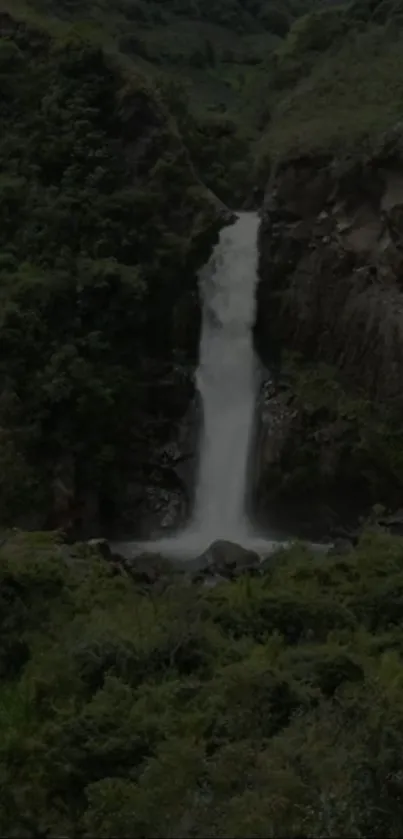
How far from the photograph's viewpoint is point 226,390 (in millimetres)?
26516

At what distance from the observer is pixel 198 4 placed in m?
50.0

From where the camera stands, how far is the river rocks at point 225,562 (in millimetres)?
18906

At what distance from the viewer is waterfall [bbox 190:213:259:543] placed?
993 inches

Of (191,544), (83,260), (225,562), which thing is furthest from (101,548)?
(83,260)

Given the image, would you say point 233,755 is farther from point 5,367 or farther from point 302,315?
point 302,315

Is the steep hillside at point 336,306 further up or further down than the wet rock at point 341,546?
further up

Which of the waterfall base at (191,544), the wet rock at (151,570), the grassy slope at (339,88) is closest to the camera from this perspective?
the wet rock at (151,570)

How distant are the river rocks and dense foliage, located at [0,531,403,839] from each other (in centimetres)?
248

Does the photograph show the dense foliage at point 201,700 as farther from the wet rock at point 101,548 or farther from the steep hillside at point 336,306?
the steep hillside at point 336,306

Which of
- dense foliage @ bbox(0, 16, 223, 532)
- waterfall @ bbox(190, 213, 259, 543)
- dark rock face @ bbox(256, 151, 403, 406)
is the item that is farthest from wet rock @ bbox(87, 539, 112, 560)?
dark rock face @ bbox(256, 151, 403, 406)

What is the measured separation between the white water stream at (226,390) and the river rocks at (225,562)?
9.65ft

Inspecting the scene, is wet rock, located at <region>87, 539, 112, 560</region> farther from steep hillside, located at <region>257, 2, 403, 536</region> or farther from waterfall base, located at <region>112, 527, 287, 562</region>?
steep hillside, located at <region>257, 2, 403, 536</region>

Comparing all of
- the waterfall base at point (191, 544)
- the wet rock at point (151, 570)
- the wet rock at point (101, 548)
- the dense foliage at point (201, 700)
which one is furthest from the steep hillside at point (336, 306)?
the dense foliage at point (201, 700)

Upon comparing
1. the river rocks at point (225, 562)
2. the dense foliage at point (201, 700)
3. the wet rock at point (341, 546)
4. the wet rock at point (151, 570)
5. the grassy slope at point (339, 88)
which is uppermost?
the grassy slope at point (339, 88)
